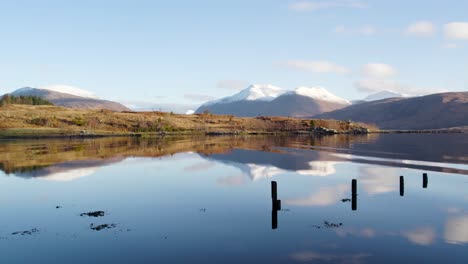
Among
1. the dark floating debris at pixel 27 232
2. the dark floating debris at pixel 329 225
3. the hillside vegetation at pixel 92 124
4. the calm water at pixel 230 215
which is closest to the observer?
the calm water at pixel 230 215

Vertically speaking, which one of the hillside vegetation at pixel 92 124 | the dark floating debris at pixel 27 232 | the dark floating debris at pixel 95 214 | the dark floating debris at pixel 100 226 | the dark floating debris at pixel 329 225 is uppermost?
the hillside vegetation at pixel 92 124

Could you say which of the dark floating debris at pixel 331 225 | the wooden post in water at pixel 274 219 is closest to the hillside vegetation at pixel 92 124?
the wooden post in water at pixel 274 219

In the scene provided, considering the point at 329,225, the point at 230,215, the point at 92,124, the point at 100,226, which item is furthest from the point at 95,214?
the point at 92,124

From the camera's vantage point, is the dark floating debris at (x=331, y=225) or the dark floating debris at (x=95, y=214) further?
the dark floating debris at (x=95, y=214)

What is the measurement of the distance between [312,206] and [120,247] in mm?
18664

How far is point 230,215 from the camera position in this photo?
36125mm

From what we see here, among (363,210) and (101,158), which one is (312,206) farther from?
(101,158)

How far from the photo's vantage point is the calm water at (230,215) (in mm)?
26469

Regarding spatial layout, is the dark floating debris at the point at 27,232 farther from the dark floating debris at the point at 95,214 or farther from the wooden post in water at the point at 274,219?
the wooden post in water at the point at 274,219

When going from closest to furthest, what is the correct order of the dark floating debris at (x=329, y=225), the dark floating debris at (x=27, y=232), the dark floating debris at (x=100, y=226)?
the dark floating debris at (x=27, y=232)
the dark floating debris at (x=100, y=226)
the dark floating debris at (x=329, y=225)

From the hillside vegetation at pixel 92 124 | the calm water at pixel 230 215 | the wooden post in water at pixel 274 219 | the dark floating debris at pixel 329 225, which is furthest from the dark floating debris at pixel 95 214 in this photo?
the hillside vegetation at pixel 92 124

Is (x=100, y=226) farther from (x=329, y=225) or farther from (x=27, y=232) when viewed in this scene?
(x=329, y=225)

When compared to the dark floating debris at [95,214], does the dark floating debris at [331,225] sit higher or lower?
lower

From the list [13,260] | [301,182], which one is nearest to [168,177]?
[301,182]
